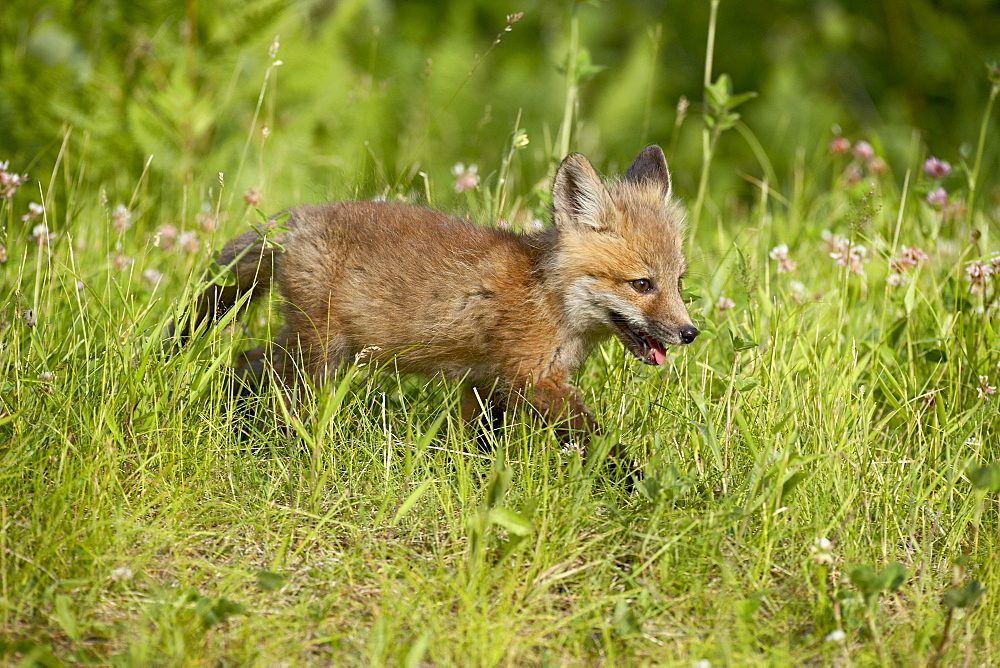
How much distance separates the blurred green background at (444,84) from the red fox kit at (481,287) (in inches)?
35.6

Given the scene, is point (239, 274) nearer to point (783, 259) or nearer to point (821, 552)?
point (783, 259)

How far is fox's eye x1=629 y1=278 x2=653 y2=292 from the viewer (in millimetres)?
4156

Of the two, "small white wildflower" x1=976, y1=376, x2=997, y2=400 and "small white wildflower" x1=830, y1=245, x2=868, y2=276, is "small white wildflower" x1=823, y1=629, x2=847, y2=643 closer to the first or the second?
"small white wildflower" x1=976, y1=376, x2=997, y2=400

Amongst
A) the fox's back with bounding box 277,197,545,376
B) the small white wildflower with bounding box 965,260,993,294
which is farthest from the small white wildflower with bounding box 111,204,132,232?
the small white wildflower with bounding box 965,260,993,294

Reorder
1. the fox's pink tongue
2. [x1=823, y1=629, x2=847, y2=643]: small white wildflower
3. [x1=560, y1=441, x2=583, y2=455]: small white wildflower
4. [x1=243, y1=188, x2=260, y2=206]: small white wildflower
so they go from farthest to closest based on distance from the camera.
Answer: [x1=243, y1=188, x2=260, y2=206]: small white wildflower → the fox's pink tongue → [x1=560, y1=441, x2=583, y2=455]: small white wildflower → [x1=823, y1=629, x2=847, y2=643]: small white wildflower

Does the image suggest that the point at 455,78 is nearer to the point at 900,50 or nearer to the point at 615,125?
the point at 615,125

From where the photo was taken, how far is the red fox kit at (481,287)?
4137 millimetres

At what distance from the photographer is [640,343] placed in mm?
4141

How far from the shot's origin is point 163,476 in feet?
10.6

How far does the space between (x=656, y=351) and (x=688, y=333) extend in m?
0.19

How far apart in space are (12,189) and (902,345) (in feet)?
13.3

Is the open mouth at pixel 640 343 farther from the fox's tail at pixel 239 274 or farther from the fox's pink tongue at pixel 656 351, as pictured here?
the fox's tail at pixel 239 274

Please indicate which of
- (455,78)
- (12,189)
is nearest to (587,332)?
(12,189)

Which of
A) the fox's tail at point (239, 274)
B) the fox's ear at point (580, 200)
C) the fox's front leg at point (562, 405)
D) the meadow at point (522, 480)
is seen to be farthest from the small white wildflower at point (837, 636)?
the fox's tail at point (239, 274)
